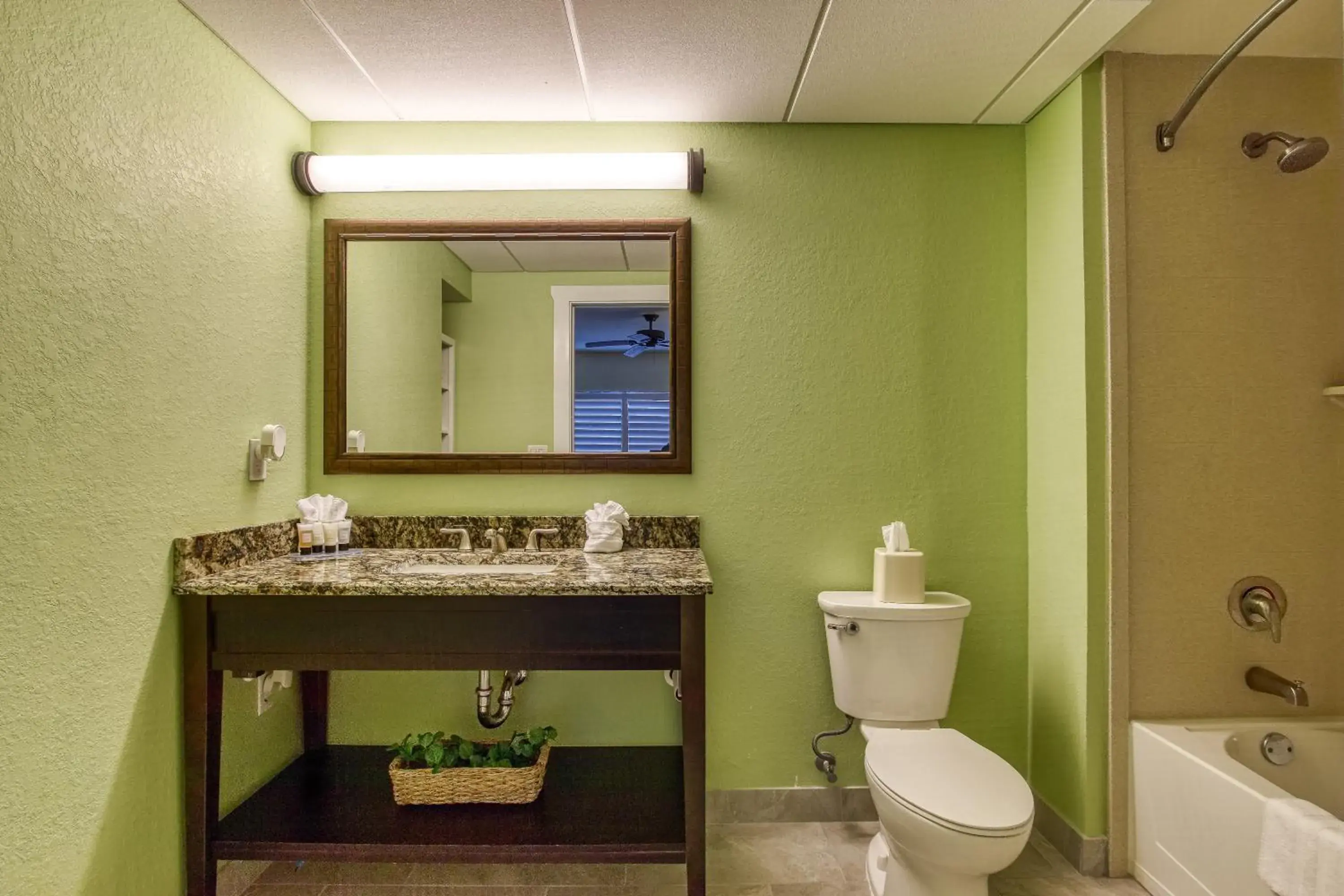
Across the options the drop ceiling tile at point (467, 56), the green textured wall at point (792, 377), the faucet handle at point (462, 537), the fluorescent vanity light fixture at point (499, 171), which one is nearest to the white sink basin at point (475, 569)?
the faucet handle at point (462, 537)

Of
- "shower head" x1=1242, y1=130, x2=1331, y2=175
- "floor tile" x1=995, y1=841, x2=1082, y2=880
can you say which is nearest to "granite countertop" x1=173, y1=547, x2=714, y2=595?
"floor tile" x1=995, y1=841, x2=1082, y2=880

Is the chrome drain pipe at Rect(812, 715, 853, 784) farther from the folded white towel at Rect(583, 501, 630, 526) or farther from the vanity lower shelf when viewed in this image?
the folded white towel at Rect(583, 501, 630, 526)

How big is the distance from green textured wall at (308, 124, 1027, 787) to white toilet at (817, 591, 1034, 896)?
Answer: 209mm

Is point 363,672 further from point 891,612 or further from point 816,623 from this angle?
point 891,612

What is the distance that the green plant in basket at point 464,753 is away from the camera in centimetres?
180

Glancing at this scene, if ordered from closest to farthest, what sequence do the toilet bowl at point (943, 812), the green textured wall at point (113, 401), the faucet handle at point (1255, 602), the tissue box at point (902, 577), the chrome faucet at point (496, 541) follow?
1. the green textured wall at point (113, 401)
2. the toilet bowl at point (943, 812)
3. the faucet handle at point (1255, 602)
4. the tissue box at point (902, 577)
5. the chrome faucet at point (496, 541)

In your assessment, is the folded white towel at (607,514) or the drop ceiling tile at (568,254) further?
the drop ceiling tile at (568,254)

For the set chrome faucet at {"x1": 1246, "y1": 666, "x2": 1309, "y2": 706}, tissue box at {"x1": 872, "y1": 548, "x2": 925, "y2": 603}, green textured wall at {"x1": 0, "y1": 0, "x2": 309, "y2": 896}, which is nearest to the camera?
green textured wall at {"x1": 0, "y1": 0, "x2": 309, "y2": 896}

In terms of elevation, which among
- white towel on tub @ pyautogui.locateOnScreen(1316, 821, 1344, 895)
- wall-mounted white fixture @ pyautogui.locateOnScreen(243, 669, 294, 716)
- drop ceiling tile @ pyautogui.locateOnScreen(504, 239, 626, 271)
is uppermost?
drop ceiling tile @ pyautogui.locateOnScreen(504, 239, 626, 271)

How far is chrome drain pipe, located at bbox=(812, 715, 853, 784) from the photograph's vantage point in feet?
6.83

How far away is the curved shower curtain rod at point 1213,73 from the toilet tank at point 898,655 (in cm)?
124

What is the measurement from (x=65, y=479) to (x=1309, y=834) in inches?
87.8

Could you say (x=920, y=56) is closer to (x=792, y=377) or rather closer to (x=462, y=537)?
(x=792, y=377)

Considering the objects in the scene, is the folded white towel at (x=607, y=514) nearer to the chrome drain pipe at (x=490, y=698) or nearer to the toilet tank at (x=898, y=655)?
the chrome drain pipe at (x=490, y=698)
